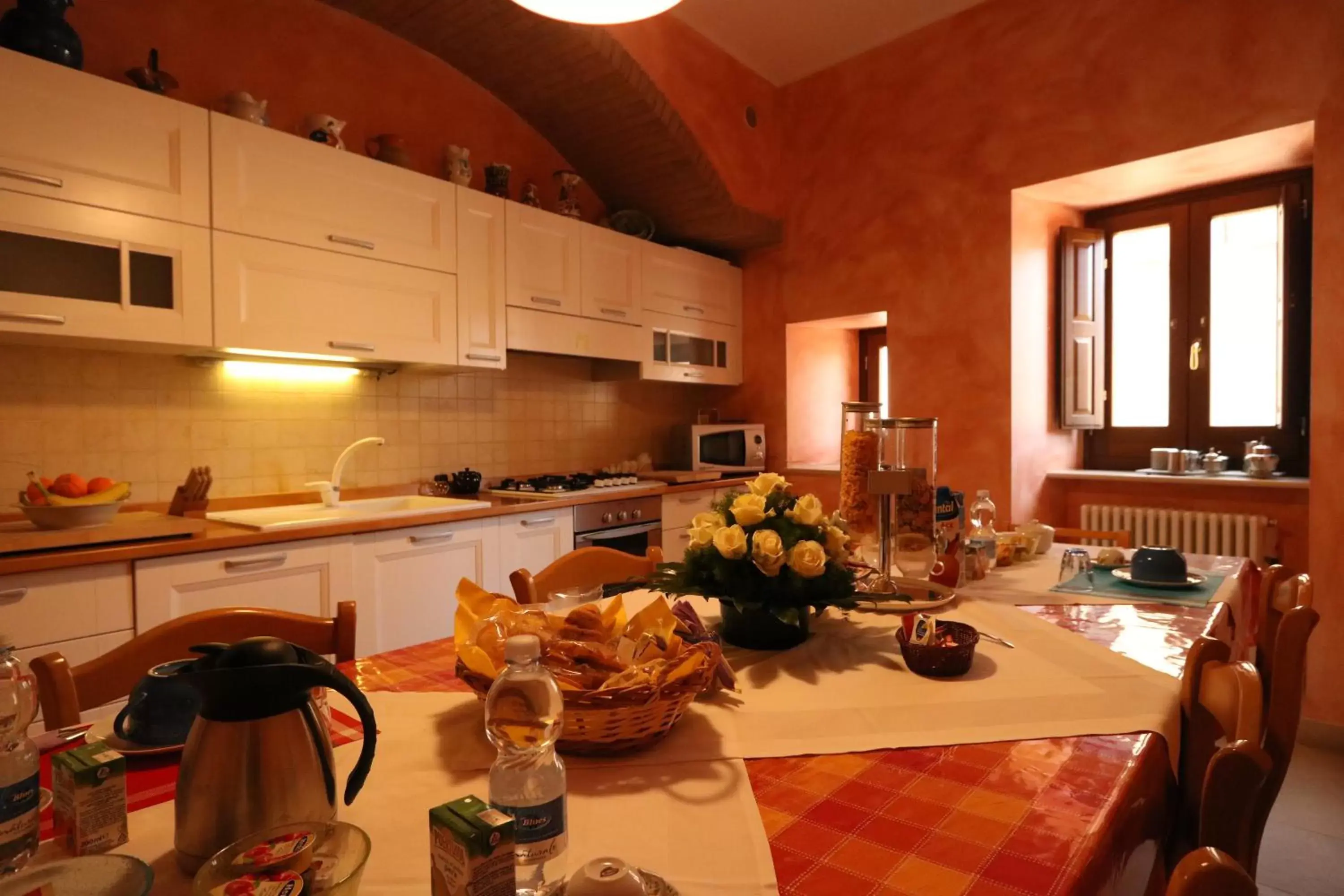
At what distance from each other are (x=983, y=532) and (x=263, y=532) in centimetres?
199

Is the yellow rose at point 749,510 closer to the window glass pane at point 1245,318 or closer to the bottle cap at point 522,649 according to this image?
the bottle cap at point 522,649

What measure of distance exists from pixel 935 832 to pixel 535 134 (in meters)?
3.75

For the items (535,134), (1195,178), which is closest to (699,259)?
(535,134)

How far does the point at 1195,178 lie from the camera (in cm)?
317

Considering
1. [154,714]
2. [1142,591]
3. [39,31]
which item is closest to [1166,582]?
[1142,591]

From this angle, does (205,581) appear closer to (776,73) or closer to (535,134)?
(535,134)

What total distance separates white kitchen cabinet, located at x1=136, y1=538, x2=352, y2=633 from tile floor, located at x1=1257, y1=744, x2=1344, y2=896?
2.64 meters

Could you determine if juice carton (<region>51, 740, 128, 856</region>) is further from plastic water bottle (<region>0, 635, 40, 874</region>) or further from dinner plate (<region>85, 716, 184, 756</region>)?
dinner plate (<region>85, 716, 184, 756</region>)

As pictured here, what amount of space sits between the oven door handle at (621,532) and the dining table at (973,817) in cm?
240

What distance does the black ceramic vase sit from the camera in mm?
1929

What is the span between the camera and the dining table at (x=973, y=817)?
0.59 meters

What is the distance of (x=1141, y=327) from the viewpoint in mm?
3535

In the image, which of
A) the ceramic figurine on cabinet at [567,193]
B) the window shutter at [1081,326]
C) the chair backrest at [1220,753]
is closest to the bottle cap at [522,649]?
the chair backrest at [1220,753]

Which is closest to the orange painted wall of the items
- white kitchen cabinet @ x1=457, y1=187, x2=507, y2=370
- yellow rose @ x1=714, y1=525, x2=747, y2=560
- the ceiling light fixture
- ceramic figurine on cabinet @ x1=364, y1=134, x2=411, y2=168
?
ceramic figurine on cabinet @ x1=364, y1=134, x2=411, y2=168
